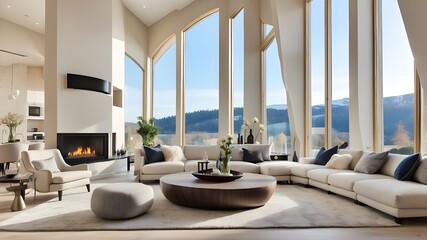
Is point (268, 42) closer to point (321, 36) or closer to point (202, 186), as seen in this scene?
point (321, 36)

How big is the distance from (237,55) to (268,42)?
1.31m

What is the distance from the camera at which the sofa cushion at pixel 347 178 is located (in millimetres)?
4621

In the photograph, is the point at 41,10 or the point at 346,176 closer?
the point at 346,176

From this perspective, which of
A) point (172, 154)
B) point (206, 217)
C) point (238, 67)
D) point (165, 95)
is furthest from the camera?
point (165, 95)

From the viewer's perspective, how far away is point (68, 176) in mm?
5082

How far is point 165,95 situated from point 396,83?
27.8 ft

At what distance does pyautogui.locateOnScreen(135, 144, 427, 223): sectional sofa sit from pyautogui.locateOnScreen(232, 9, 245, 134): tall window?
260 cm

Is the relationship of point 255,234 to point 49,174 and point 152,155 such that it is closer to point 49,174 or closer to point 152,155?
point 49,174

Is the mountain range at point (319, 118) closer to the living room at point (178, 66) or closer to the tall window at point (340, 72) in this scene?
the tall window at point (340, 72)

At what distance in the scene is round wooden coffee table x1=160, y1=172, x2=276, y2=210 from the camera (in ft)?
13.5

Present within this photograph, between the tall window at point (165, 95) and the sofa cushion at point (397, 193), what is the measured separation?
27.6 ft

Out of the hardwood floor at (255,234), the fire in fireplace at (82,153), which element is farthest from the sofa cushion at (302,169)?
the fire in fireplace at (82,153)

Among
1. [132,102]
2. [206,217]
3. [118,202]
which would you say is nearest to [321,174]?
[206,217]

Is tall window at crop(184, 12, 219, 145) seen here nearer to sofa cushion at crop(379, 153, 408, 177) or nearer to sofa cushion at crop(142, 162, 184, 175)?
sofa cushion at crop(142, 162, 184, 175)
